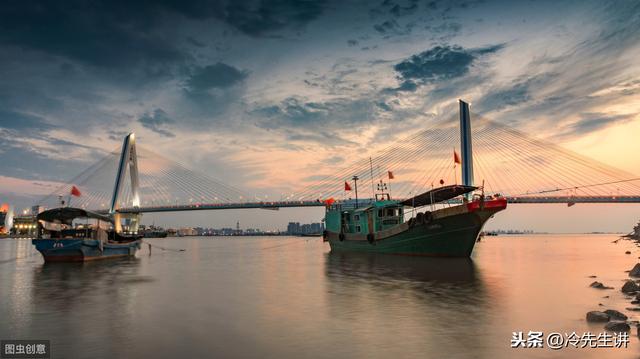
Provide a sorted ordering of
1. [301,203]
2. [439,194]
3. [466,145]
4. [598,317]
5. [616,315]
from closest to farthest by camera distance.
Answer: [616,315] < [598,317] < [439,194] < [466,145] < [301,203]

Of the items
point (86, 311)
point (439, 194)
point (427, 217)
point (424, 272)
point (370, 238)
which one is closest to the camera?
point (86, 311)

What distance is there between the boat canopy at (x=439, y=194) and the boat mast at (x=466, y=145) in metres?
19.9

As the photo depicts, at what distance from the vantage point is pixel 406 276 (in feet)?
85.8

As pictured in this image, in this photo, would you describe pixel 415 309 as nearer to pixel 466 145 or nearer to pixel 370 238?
pixel 370 238

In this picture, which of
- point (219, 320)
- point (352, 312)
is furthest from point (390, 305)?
point (219, 320)

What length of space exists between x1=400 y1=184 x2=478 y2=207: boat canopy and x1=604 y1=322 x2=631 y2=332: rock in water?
966 inches

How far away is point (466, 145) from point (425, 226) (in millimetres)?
31995

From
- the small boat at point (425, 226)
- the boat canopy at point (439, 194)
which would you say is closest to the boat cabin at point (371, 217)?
the small boat at point (425, 226)

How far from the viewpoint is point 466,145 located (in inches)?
2530

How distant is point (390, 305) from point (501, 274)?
1548 centimetres

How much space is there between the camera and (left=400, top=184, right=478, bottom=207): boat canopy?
3678cm

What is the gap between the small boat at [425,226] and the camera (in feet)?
111

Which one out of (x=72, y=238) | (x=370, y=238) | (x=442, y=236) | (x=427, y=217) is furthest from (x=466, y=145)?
(x=72, y=238)

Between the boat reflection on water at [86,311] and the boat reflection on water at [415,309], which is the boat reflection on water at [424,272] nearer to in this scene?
the boat reflection on water at [415,309]
